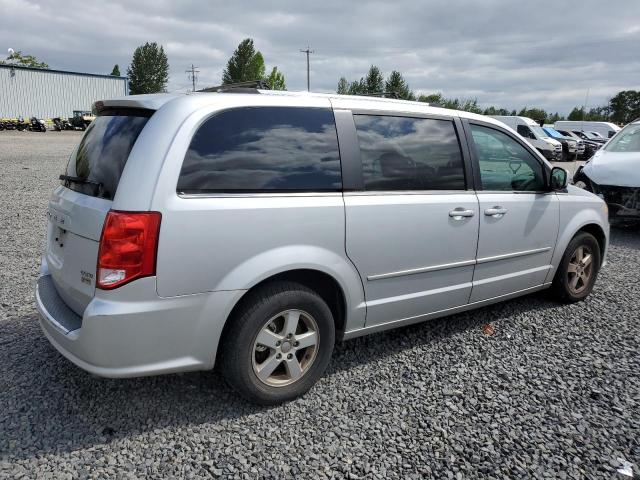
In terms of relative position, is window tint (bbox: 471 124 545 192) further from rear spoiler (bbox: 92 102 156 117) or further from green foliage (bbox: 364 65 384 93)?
green foliage (bbox: 364 65 384 93)

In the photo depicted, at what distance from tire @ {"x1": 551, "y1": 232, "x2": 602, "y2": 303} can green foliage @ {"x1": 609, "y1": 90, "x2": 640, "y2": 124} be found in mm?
88245

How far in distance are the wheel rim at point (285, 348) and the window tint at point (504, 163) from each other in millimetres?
1784

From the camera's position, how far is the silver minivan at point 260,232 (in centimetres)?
251

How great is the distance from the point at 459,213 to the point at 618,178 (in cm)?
571

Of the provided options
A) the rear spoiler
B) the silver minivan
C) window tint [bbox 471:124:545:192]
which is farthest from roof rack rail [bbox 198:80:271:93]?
window tint [bbox 471:124:545:192]

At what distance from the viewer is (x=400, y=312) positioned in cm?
348

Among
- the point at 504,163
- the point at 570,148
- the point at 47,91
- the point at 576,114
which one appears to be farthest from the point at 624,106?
the point at 504,163

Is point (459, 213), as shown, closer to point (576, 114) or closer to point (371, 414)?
point (371, 414)

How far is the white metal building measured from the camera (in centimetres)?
5344

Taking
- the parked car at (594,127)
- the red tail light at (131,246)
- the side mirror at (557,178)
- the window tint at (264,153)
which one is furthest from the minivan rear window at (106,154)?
the parked car at (594,127)

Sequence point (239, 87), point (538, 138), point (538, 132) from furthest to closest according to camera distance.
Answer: point (538, 132) < point (538, 138) < point (239, 87)

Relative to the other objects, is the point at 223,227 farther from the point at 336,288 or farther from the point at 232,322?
the point at 336,288

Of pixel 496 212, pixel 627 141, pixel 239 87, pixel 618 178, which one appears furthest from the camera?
pixel 627 141

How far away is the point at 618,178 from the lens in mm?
7941
